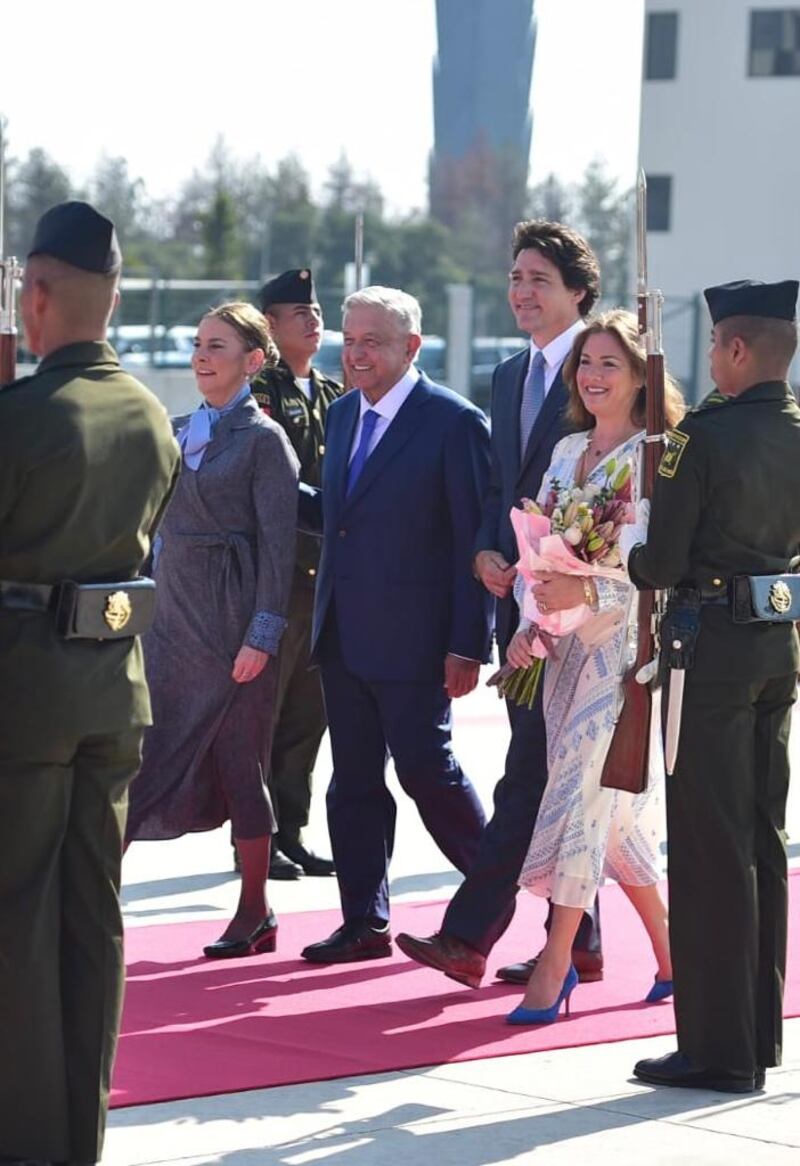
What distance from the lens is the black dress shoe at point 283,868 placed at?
8055 millimetres

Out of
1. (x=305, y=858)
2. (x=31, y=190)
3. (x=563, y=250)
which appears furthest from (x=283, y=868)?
(x=31, y=190)

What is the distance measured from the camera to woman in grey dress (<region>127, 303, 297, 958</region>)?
6777 millimetres

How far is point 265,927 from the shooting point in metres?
6.86

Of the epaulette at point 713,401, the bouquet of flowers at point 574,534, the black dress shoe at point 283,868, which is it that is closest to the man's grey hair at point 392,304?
the bouquet of flowers at point 574,534

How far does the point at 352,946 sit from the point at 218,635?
1.00 m


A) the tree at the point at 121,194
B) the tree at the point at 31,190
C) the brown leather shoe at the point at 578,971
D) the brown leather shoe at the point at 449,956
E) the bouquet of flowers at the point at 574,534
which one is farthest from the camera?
the tree at the point at 121,194

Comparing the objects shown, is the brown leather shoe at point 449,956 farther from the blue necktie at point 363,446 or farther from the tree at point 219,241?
the tree at point 219,241

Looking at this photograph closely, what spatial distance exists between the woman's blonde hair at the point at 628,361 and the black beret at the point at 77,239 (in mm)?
1821

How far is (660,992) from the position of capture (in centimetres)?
630

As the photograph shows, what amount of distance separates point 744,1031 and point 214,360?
2.74m

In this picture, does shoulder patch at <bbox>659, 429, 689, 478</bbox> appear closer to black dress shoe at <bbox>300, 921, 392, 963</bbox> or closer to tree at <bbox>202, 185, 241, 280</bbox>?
black dress shoe at <bbox>300, 921, 392, 963</bbox>

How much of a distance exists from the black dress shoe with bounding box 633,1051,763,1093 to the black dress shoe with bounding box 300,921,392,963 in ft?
4.99

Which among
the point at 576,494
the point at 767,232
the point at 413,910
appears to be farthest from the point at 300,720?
the point at 767,232

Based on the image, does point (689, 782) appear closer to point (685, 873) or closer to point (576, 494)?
point (685, 873)
